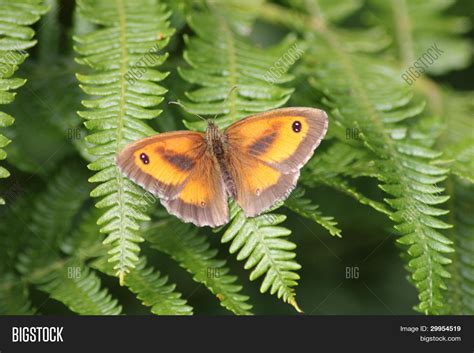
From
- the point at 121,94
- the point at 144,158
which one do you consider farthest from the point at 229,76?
the point at 144,158

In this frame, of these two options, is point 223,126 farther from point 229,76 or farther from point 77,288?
point 77,288

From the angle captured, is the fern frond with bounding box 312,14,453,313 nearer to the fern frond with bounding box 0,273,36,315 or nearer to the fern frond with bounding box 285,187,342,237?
the fern frond with bounding box 285,187,342,237

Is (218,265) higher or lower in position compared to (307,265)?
lower

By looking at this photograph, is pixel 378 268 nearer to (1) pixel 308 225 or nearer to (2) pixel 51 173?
(1) pixel 308 225

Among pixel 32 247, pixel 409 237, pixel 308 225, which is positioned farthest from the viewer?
pixel 308 225

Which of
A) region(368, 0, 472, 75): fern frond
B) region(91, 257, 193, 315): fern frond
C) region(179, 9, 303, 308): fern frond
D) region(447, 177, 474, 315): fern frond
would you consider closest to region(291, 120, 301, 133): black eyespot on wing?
region(179, 9, 303, 308): fern frond

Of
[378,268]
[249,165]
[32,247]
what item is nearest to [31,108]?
[32,247]
